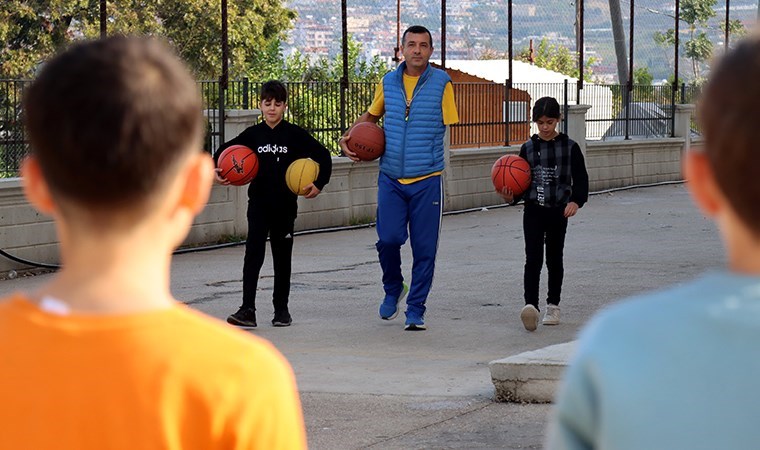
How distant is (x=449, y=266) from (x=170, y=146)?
13084 millimetres

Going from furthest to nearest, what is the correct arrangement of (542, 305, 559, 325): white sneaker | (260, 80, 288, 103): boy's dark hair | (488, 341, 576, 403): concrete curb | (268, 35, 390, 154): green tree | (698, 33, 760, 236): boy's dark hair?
(268, 35, 390, 154): green tree < (542, 305, 559, 325): white sneaker < (260, 80, 288, 103): boy's dark hair < (488, 341, 576, 403): concrete curb < (698, 33, 760, 236): boy's dark hair

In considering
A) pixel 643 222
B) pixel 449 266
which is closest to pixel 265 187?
pixel 449 266

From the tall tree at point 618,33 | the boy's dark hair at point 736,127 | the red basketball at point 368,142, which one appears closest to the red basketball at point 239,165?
the red basketball at point 368,142

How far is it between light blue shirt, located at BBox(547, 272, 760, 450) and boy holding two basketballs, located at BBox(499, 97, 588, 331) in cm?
835

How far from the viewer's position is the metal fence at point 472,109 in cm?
1499

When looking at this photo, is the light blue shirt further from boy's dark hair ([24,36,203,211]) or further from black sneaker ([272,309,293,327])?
black sneaker ([272,309,293,327])

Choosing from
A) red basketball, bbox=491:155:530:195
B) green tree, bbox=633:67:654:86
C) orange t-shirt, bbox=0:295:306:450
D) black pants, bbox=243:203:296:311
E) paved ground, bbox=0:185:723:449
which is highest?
green tree, bbox=633:67:654:86

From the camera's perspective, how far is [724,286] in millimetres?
2018

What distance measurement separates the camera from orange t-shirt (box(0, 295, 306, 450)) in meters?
1.97

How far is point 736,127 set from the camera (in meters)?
1.96

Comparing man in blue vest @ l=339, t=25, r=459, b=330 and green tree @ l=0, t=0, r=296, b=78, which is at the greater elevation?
green tree @ l=0, t=0, r=296, b=78

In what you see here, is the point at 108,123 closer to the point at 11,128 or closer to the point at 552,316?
the point at 552,316

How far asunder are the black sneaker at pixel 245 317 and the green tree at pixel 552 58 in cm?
7890

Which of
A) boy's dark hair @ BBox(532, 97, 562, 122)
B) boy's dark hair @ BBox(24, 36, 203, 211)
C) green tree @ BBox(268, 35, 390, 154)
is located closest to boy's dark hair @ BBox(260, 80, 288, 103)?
boy's dark hair @ BBox(532, 97, 562, 122)
